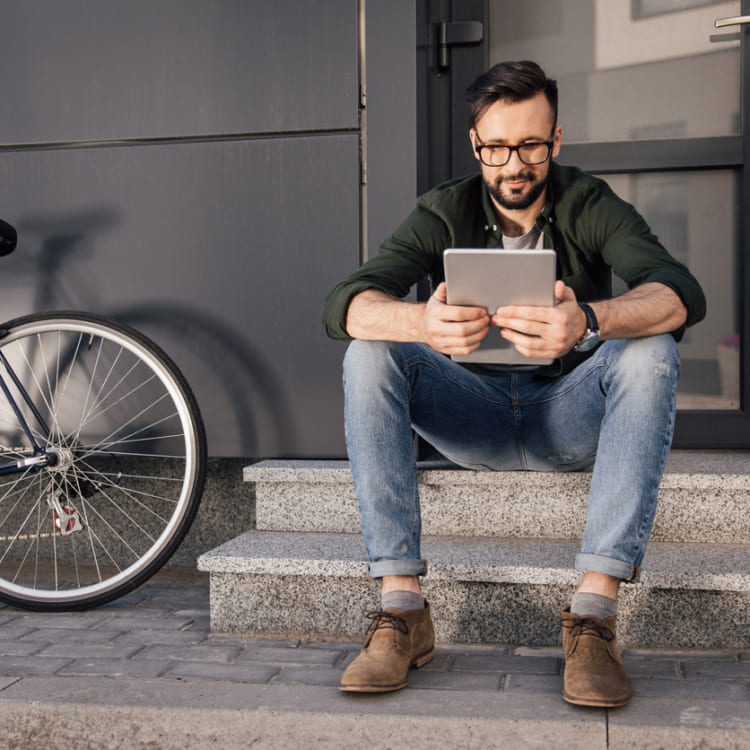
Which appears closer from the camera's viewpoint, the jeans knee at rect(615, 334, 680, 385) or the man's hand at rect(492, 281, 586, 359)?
the man's hand at rect(492, 281, 586, 359)

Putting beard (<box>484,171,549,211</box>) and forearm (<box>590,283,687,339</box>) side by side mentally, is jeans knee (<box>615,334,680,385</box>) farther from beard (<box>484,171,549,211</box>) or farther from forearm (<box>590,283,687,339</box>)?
beard (<box>484,171,549,211</box>)

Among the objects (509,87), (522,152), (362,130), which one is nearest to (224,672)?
(522,152)

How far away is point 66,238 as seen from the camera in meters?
3.29

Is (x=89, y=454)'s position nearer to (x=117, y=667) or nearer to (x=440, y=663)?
(x=117, y=667)

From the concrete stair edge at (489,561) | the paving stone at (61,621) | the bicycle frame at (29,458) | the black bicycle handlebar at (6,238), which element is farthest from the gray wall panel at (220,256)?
the paving stone at (61,621)

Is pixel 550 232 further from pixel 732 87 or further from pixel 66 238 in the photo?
pixel 66 238

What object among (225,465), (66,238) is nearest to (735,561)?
(225,465)

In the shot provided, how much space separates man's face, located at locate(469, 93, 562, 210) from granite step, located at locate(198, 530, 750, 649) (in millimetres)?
990

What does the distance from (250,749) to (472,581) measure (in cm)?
73

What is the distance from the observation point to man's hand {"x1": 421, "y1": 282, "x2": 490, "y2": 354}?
6.16 feet

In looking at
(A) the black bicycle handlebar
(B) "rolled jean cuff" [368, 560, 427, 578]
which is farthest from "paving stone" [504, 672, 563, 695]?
(A) the black bicycle handlebar

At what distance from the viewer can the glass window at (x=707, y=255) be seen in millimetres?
3342

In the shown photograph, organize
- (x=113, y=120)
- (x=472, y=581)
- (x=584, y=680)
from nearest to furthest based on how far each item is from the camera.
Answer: (x=584, y=680) → (x=472, y=581) → (x=113, y=120)

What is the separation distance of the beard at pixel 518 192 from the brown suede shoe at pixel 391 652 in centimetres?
110
